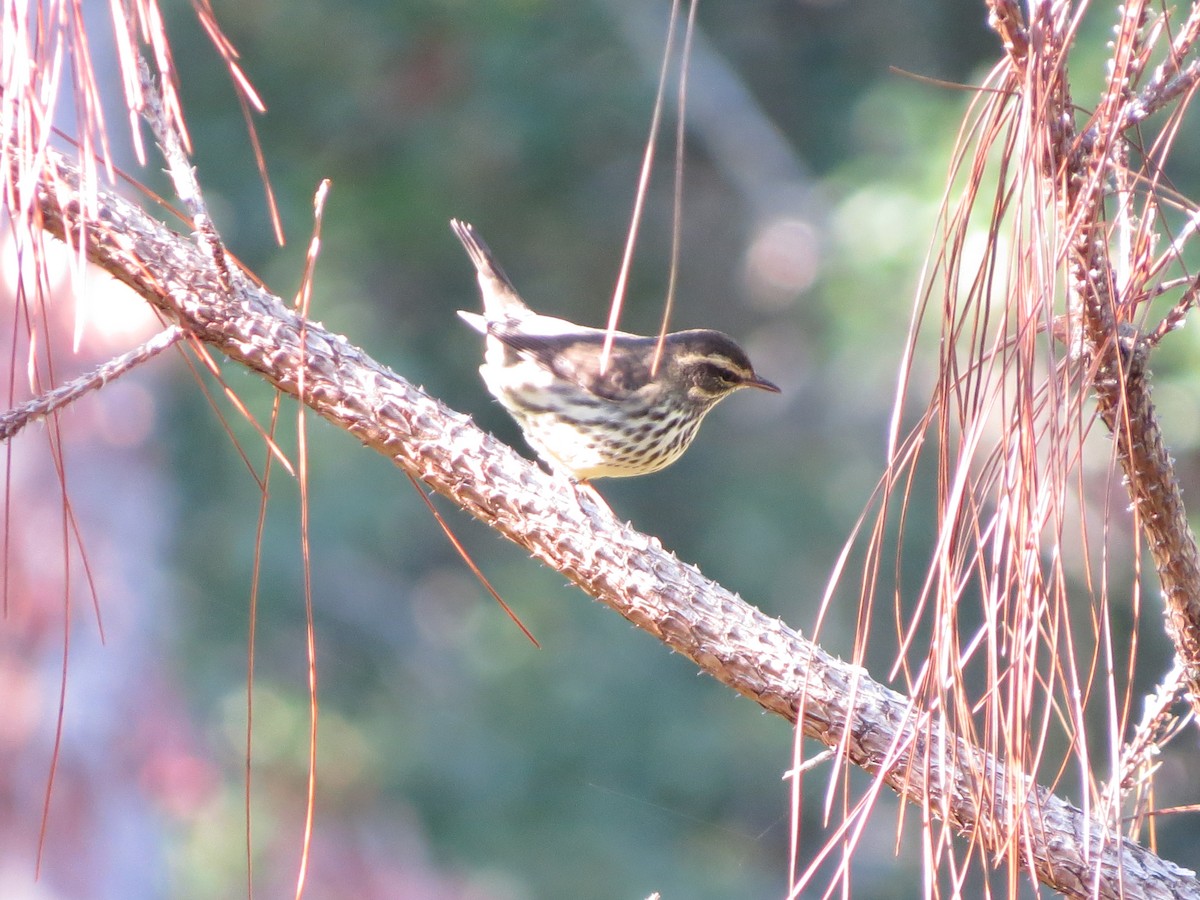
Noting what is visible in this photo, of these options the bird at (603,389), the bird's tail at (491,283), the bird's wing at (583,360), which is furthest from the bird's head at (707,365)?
the bird's tail at (491,283)

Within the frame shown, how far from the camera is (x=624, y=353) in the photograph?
13.1 feet

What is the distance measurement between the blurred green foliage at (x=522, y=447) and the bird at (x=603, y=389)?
14.8ft

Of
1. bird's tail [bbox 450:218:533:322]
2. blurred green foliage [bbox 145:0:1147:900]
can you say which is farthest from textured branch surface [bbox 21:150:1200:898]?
blurred green foliage [bbox 145:0:1147:900]

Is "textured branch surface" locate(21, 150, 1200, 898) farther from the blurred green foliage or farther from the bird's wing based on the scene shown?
the blurred green foliage

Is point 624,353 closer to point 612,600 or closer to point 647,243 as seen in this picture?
point 612,600

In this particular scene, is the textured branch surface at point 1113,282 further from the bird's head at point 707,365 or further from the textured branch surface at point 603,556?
the bird's head at point 707,365

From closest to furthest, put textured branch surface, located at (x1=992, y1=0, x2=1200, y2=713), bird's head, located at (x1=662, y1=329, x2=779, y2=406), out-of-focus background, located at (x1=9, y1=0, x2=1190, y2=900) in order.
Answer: textured branch surface, located at (x1=992, y1=0, x2=1200, y2=713)
bird's head, located at (x1=662, y1=329, x2=779, y2=406)
out-of-focus background, located at (x1=9, y1=0, x2=1190, y2=900)

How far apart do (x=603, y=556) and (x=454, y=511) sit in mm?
8934

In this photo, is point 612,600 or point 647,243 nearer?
point 612,600

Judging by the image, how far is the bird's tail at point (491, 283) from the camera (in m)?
4.29

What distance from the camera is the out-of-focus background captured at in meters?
8.20

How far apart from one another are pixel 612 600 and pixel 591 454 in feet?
6.16

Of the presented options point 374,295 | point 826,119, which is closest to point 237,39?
point 374,295

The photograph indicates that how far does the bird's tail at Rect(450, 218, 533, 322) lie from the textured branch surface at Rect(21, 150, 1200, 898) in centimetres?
252
